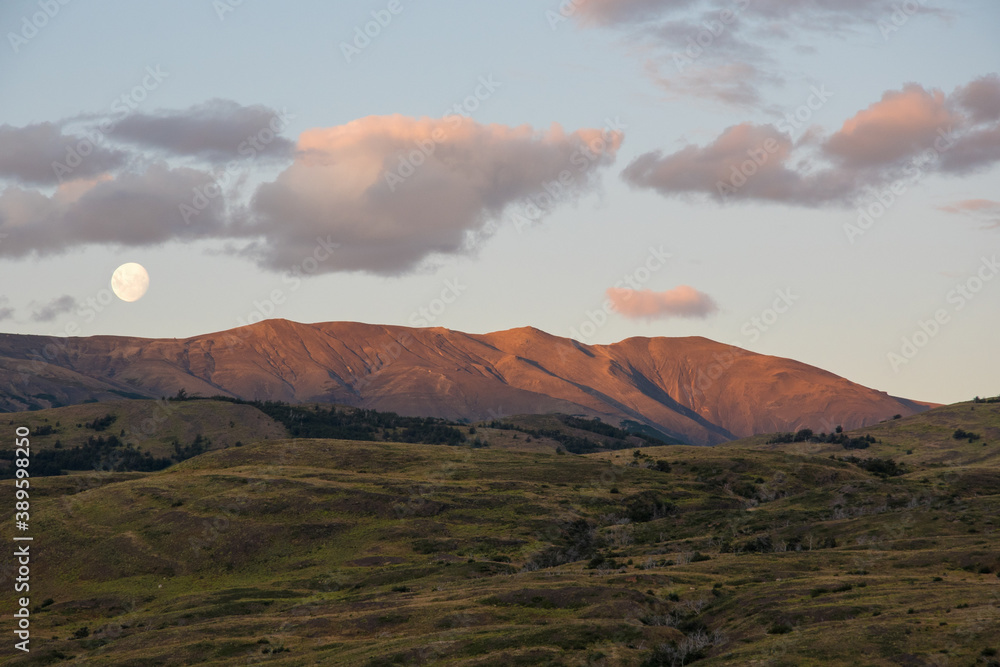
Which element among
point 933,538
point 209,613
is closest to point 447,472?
point 209,613

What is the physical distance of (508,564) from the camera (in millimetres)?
112812

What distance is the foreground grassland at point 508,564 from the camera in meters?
64.6

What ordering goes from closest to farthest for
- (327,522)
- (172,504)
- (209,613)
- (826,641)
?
(826,641), (209,613), (327,522), (172,504)

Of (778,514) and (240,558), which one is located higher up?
(778,514)

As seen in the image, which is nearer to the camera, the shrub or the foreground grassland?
the shrub

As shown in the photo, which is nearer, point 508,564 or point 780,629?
point 780,629

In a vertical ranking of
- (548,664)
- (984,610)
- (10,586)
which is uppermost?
(984,610)

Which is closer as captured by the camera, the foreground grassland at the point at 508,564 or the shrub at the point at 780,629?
the shrub at the point at 780,629

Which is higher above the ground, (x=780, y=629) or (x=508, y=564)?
(x=780, y=629)

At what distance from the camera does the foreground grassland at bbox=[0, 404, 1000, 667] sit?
212 feet

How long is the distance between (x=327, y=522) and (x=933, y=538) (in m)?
86.3

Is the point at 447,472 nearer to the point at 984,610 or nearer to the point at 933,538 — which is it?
the point at 933,538

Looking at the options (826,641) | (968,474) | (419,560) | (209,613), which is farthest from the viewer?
(968,474)

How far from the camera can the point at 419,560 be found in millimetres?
121500
